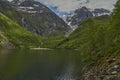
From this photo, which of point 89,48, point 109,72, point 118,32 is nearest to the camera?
point 109,72

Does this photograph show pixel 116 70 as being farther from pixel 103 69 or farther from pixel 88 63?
pixel 88 63

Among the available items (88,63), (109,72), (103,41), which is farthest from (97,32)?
(109,72)

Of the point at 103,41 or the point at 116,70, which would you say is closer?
the point at 116,70

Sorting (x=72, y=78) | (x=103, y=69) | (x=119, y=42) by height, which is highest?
(x=119, y=42)

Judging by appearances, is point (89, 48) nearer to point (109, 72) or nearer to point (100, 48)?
point (100, 48)

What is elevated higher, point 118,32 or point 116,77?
point 118,32

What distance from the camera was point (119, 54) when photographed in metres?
78.9

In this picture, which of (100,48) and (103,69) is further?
(100,48)

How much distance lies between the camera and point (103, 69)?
3130 inches

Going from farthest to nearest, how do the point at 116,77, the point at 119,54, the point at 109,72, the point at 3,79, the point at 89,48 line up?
the point at 89,48 < the point at 3,79 < the point at 119,54 < the point at 109,72 < the point at 116,77

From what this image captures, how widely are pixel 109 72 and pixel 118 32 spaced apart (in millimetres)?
17546

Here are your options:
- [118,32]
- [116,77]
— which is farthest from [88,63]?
[116,77]

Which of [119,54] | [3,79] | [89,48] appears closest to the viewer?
[119,54]

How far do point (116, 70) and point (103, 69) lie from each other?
8802mm
